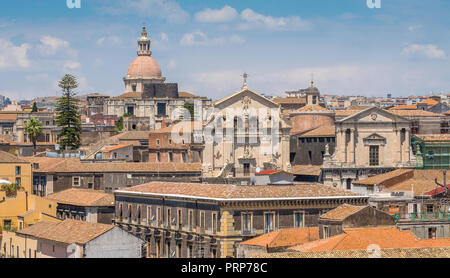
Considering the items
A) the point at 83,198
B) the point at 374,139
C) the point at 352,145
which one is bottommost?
the point at 83,198

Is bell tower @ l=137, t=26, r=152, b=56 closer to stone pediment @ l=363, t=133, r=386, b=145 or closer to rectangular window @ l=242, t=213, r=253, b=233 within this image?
stone pediment @ l=363, t=133, r=386, b=145

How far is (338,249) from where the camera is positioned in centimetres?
5378

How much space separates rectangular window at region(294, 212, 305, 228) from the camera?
6769cm

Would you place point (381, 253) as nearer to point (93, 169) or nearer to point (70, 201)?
point (70, 201)

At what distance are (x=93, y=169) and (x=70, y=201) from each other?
12339 mm

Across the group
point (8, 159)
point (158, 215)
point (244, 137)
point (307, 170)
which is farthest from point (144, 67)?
point (158, 215)

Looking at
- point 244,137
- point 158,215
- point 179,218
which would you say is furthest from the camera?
point 244,137

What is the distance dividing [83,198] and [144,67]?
9999 cm

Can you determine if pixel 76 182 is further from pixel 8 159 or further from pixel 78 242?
pixel 78 242

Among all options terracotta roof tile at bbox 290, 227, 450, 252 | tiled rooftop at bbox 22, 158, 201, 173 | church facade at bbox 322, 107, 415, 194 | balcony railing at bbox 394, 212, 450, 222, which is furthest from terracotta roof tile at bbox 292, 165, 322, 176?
terracotta roof tile at bbox 290, 227, 450, 252

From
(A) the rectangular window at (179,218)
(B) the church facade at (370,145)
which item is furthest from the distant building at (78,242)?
(B) the church facade at (370,145)

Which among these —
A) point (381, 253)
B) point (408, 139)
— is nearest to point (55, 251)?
point (381, 253)

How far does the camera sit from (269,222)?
220 feet

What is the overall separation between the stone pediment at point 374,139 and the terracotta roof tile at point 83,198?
75.8 feet
